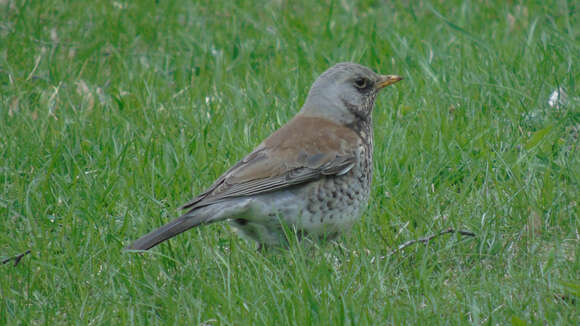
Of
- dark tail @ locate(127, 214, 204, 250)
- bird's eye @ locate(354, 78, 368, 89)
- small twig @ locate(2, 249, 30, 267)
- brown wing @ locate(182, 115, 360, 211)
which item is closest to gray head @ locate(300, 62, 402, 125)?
bird's eye @ locate(354, 78, 368, 89)

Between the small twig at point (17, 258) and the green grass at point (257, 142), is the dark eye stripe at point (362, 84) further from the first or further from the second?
the small twig at point (17, 258)

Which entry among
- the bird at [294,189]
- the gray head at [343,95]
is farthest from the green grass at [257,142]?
the gray head at [343,95]

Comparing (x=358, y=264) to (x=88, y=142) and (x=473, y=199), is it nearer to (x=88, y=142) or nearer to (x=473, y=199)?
(x=473, y=199)

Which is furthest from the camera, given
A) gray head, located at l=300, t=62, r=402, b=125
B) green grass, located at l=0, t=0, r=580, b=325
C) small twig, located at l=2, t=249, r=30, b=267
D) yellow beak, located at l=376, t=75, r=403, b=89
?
yellow beak, located at l=376, t=75, r=403, b=89

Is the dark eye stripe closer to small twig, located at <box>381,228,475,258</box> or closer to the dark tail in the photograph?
small twig, located at <box>381,228,475,258</box>

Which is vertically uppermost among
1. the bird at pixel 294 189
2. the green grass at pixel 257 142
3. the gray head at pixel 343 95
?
the gray head at pixel 343 95

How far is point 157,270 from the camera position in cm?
378

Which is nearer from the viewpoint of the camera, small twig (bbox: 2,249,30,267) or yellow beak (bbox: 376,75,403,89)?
small twig (bbox: 2,249,30,267)

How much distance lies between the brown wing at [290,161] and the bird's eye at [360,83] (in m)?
0.29

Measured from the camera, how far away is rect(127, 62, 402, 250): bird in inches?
153

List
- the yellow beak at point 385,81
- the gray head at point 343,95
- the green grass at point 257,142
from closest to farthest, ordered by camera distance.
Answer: the green grass at point 257,142, the gray head at point 343,95, the yellow beak at point 385,81

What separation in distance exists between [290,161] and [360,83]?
74cm

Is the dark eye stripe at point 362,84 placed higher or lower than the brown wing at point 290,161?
higher

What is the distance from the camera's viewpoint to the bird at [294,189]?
3895 millimetres
